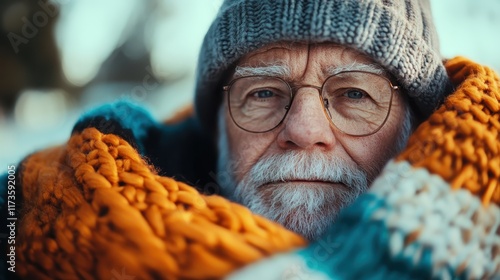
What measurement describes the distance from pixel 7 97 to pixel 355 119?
275 centimetres

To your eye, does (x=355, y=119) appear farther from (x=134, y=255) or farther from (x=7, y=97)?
(x=7, y=97)

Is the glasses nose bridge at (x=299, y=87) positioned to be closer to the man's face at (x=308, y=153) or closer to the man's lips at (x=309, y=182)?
the man's face at (x=308, y=153)

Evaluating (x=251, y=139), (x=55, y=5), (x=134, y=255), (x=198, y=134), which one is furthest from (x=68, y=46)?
(x=134, y=255)

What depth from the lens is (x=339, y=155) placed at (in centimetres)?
120

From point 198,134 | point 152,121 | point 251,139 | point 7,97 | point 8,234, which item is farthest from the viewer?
point 7,97

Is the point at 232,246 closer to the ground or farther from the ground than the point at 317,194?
farther from the ground

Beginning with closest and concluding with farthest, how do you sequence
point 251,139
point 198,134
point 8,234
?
point 8,234, point 251,139, point 198,134

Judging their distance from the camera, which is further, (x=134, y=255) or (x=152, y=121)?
(x=152, y=121)

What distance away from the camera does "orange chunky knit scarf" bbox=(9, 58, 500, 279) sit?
2.45ft

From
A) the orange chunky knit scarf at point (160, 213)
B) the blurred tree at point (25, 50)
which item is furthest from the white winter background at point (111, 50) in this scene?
the orange chunky knit scarf at point (160, 213)

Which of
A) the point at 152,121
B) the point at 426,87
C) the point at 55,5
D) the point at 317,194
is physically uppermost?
the point at 55,5

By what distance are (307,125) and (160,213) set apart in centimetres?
50

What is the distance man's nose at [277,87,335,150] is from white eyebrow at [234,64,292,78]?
68 millimetres

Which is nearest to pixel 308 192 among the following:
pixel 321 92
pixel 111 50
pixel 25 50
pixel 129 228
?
pixel 321 92
